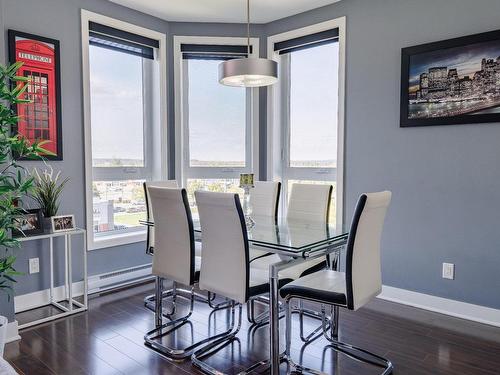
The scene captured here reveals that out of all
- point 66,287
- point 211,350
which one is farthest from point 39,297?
point 211,350

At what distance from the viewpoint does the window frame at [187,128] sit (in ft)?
14.3

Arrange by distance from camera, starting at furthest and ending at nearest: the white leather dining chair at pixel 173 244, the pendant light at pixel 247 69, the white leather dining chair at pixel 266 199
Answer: the white leather dining chair at pixel 266 199 < the pendant light at pixel 247 69 < the white leather dining chair at pixel 173 244

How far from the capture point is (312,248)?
2.26 meters

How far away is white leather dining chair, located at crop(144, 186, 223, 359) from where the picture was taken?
2502 mm

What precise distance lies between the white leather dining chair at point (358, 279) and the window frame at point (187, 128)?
224 centimetres

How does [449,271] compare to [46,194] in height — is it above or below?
below

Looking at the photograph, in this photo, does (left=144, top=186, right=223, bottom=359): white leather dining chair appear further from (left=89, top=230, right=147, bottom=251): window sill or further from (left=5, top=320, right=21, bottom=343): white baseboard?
(left=89, top=230, right=147, bottom=251): window sill

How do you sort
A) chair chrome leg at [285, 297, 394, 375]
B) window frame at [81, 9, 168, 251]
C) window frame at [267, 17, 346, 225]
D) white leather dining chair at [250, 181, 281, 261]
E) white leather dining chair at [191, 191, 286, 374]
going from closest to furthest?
white leather dining chair at [191, 191, 286, 374]
chair chrome leg at [285, 297, 394, 375]
white leather dining chair at [250, 181, 281, 261]
window frame at [81, 9, 168, 251]
window frame at [267, 17, 346, 225]

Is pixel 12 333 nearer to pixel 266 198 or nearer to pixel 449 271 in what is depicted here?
pixel 266 198

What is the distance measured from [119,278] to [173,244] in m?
1.63

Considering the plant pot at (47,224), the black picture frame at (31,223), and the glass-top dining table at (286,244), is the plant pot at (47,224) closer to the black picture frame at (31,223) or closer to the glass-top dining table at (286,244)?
the black picture frame at (31,223)

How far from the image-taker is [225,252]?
7.48 ft

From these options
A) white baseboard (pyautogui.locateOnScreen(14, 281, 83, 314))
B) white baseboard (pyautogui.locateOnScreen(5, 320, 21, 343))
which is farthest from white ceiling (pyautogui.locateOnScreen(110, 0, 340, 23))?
white baseboard (pyautogui.locateOnScreen(5, 320, 21, 343))

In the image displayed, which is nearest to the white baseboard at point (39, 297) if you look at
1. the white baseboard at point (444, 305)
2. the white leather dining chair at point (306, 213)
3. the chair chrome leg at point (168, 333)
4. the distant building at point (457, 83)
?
the chair chrome leg at point (168, 333)
